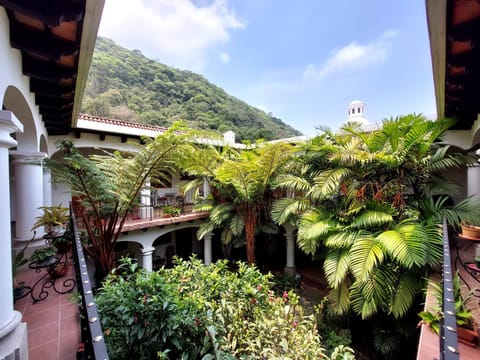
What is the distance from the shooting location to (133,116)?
19.9m

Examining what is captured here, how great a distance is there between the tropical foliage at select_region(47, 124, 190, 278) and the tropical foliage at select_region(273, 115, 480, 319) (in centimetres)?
310

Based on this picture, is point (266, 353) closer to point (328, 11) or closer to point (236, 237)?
point (236, 237)

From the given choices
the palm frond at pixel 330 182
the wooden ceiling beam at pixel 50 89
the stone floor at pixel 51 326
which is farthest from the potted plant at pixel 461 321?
the wooden ceiling beam at pixel 50 89

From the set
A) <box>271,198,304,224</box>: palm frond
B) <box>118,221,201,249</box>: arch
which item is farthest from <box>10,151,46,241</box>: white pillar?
<box>271,198,304,224</box>: palm frond

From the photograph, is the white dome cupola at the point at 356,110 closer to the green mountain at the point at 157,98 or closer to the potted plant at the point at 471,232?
the green mountain at the point at 157,98

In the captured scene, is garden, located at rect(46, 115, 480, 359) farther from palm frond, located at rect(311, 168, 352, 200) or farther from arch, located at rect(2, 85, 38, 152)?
arch, located at rect(2, 85, 38, 152)

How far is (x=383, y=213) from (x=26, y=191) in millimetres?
6543

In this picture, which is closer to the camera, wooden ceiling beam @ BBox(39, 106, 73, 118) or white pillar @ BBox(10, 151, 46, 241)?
white pillar @ BBox(10, 151, 46, 241)

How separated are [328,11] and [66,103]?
9.80 meters

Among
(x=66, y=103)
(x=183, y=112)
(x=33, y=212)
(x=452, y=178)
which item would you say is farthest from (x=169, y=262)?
(x=183, y=112)

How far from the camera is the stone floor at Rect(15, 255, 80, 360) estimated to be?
2424 mm

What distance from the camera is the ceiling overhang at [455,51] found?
214cm

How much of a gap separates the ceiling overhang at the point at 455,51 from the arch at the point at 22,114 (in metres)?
4.64

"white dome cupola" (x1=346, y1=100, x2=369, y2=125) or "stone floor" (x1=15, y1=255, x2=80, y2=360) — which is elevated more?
"white dome cupola" (x1=346, y1=100, x2=369, y2=125)
